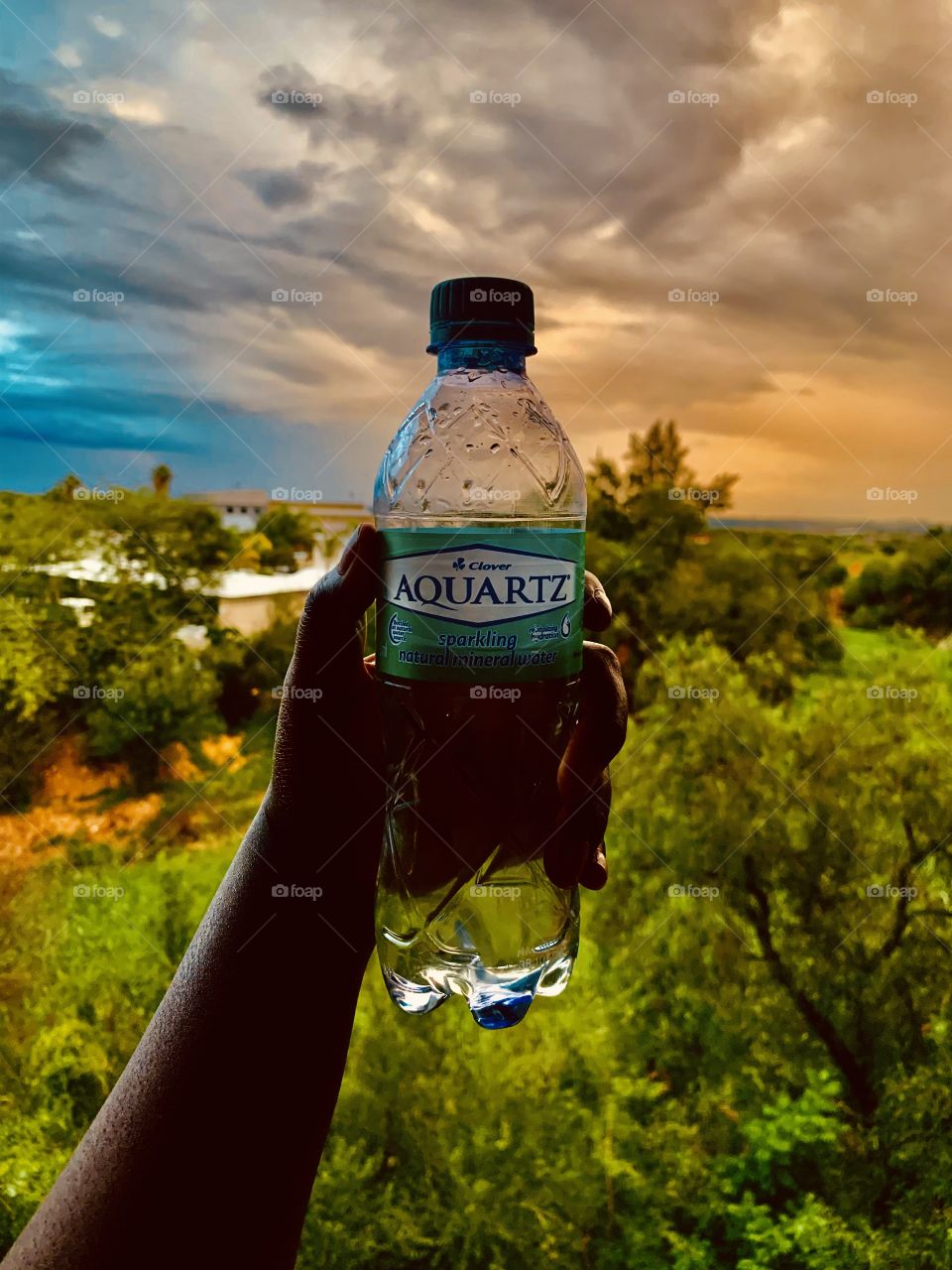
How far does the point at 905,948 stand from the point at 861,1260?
2.81 feet

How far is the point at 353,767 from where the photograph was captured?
104 cm

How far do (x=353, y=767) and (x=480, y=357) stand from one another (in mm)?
448

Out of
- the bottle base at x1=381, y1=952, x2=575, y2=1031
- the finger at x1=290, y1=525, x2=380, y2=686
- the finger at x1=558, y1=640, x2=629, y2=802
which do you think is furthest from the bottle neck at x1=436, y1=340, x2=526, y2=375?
the bottle base at x1=381, y1=952, x2=575, y2=1031

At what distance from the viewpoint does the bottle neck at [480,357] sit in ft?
2.90

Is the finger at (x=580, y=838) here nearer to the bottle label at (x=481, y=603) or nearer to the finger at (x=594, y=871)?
the finger at (x=594, y=871)

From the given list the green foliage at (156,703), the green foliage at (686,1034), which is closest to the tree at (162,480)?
the green foliage at (156,703)

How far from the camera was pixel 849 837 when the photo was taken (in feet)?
10.2

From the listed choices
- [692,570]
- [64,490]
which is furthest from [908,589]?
[64,490]

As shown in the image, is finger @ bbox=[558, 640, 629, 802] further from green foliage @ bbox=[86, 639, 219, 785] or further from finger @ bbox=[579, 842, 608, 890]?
green foliage @ bbox=[86, 639, 219, 785]

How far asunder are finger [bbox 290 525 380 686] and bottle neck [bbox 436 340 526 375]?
0.56 feet

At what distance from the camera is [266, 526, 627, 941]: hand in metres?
0.98

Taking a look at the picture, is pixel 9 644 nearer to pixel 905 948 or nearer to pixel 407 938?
pixel 407 938

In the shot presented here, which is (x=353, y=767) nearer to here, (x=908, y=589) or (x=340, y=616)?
(x=340, y=616)

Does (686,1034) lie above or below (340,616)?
below
